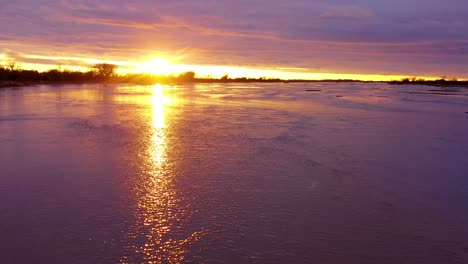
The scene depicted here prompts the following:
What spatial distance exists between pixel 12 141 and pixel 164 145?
3257mm

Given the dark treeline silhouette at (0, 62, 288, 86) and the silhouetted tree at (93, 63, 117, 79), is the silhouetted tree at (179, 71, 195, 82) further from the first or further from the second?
the silhouetted tree at (93, 63, 117, 79)

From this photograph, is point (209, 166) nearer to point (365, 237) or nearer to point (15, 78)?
point (365, 237)

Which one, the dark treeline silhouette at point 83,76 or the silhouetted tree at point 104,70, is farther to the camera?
the silhouetted tree at point 104,70

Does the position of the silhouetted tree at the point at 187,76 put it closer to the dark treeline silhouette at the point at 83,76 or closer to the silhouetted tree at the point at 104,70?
the dark treeline silhouette at the point at 83,76

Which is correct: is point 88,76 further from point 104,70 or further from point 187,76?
point 187,76

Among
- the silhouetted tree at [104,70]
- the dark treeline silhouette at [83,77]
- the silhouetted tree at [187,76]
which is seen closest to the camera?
the dark treeline silhouette at [83,77]

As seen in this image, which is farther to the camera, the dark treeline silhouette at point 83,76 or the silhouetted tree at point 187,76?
the silhouetted tree at point 187,76

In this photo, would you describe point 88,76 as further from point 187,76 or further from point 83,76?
point 187,76

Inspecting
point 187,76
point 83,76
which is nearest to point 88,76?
point 83,76

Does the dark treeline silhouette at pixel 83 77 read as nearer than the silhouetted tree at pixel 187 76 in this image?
Yes

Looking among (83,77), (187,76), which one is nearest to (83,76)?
(83,77)

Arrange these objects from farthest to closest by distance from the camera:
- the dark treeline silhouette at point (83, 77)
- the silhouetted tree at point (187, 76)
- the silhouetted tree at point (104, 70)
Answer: the silhouetted tree at point (187, 76), the silhouetted tree at point (104, 70), the dark treeline silhouette at point (83, 77)

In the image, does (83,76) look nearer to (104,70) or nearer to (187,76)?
(104,70)

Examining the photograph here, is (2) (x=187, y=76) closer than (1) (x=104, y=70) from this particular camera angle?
No
